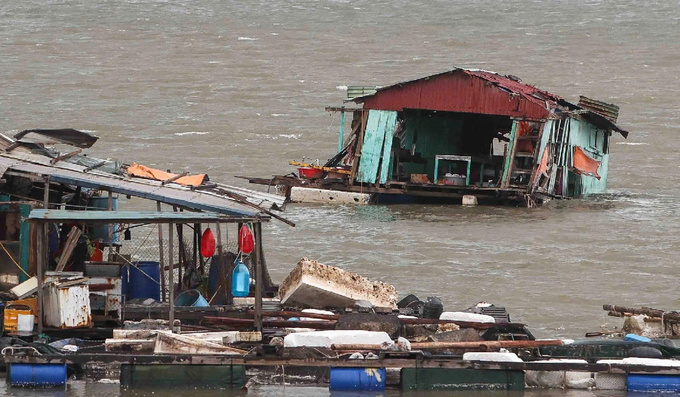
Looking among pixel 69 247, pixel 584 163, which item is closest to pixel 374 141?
pixel 584 163

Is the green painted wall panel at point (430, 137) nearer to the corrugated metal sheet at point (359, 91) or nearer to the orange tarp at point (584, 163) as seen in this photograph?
the corrugated metal sheet at point (359, 91)

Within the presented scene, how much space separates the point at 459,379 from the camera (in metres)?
12.7

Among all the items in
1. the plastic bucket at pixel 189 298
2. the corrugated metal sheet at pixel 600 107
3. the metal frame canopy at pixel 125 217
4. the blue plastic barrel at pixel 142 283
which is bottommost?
the plastic bucket at pixel 189 298

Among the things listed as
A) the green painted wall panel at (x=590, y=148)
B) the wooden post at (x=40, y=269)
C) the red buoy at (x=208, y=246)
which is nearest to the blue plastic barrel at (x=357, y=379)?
the red buoy at (x=208, y=246)

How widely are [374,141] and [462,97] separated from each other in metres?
2.15

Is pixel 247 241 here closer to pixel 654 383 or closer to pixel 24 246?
pixel 24 246

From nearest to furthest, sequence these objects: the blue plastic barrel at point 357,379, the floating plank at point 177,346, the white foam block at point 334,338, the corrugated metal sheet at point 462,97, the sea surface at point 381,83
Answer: the blue plastic barrel at point 357,379, the floating plank at point 177,346, the white foam block at point 334,338, the sea surface at point 381,83, the corrugated metal sheet at point 462,97

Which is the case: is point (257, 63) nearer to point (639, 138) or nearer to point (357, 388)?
point (639, 138)

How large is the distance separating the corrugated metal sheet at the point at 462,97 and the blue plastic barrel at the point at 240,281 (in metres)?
14.3

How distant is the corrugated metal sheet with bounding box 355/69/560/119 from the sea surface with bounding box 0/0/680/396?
6.90 ft

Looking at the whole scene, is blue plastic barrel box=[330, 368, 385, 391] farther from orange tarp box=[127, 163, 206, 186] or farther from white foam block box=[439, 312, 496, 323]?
orange tarp box=[127, 163, 206, 186]

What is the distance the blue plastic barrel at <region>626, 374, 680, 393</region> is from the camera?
41.9ft

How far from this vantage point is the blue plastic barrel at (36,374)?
12.7m

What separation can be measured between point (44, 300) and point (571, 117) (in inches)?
714
